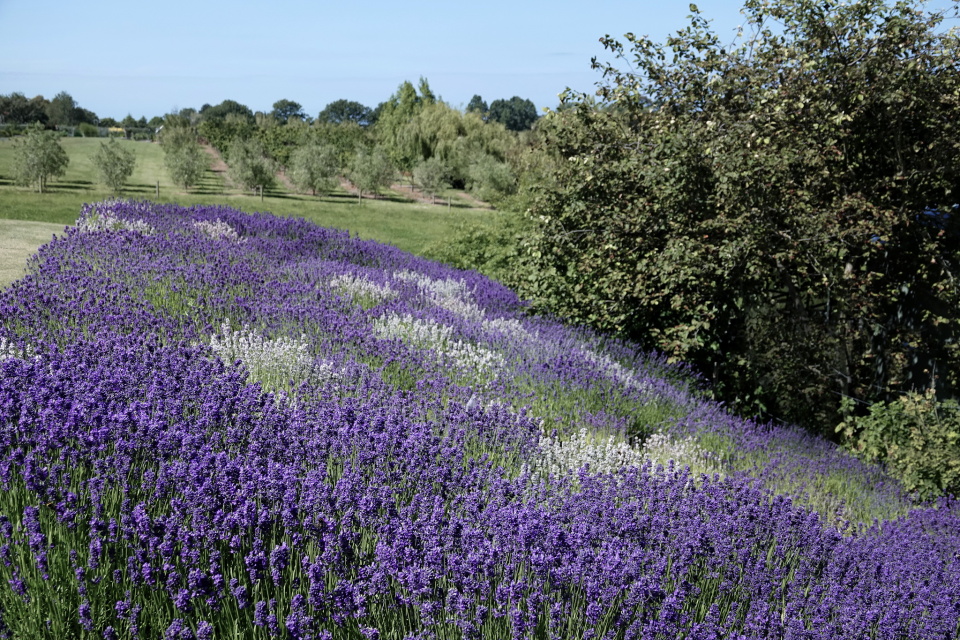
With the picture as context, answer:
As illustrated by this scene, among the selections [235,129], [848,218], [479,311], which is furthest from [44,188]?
[848,218]

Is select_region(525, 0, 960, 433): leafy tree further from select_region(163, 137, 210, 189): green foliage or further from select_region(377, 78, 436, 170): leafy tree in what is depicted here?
select_region(377, 78, 436, 170): leafy tree

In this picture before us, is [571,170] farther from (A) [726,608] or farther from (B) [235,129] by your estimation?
(B) [235,129]

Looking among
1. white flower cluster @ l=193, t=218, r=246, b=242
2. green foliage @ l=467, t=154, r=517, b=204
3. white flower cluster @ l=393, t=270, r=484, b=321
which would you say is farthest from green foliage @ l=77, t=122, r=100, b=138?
white flower cluster @ l=393, t=270, r=484, b=321

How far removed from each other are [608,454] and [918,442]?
336cm

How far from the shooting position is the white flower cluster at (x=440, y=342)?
6.38 meters

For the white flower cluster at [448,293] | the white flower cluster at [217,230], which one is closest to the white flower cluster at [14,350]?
the white flower cluster at [448,293]

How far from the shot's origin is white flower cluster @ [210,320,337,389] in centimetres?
541

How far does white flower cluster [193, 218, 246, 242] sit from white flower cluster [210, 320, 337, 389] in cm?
481

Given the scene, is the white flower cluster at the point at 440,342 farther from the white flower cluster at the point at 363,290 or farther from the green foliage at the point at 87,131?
the green foliage at the point at 87,131

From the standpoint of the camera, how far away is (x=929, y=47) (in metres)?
7.82

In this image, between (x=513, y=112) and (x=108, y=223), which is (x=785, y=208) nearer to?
(x=108, y=223)

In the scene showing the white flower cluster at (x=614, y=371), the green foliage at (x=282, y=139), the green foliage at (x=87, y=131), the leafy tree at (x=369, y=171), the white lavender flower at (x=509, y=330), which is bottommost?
the white flower cluster at (x=614, y=371)

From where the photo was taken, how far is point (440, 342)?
6.86 meters

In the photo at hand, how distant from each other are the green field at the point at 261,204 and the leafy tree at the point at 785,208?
7.32m
